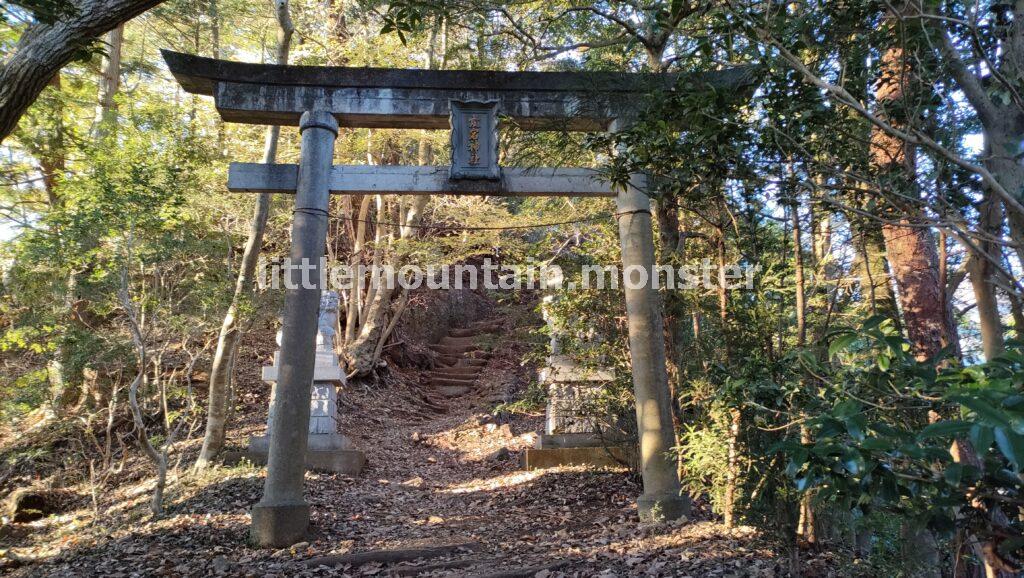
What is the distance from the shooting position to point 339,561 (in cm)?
483

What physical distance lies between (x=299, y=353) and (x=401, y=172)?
6.33 feet

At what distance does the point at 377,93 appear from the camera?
6.11 metres

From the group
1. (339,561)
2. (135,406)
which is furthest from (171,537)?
(339,561)

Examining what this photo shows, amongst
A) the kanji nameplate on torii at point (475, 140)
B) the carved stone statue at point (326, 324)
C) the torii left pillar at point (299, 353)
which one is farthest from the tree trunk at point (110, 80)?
the kanji nameplate on torii at point (475, 140)

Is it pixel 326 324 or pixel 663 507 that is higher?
pixel 326 324

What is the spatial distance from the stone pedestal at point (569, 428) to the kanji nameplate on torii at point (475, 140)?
2649 millimetres

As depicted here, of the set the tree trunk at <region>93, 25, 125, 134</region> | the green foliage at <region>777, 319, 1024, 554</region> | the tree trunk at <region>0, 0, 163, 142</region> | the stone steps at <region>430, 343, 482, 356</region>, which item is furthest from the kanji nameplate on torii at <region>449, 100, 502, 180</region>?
the stone steps at <region>430, 343, 482, 356</region>

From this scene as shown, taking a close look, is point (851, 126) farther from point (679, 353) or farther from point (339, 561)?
point (339, 561)

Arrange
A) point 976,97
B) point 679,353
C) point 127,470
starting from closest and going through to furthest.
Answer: point 976,97 < point 679,353 < point 127,470

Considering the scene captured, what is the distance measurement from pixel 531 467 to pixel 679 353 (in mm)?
3072

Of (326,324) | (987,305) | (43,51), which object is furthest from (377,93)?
(987,305)

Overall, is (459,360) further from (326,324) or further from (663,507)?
(663,507)

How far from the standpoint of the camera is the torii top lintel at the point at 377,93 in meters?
5.93

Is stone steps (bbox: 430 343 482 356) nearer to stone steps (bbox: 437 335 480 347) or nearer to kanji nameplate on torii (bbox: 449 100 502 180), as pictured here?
stone steps (bbox: 437 335 480 347)
